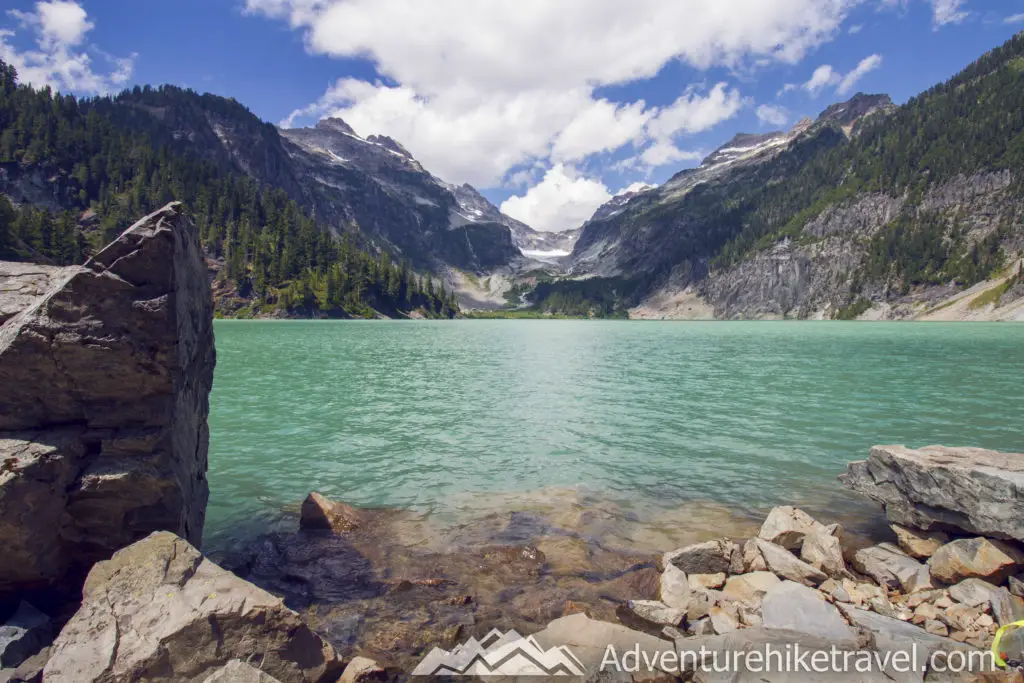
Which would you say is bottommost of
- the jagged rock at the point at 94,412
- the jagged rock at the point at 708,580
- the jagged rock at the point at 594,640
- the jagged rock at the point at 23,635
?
the jagged rock at the point at 708,580

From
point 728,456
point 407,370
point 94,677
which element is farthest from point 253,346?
point 94,677

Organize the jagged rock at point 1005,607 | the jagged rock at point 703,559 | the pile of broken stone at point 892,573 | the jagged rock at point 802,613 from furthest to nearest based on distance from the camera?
the jagged rock at point 703,559 → the pile of broken stone at point 892,573 → the jagged rock at point 1005,607 → the jagged rock at point 802,613

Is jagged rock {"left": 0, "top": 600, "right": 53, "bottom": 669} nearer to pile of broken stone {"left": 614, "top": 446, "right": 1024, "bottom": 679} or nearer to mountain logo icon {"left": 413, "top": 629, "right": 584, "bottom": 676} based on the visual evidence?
mountain logo icon {"left": 413, "top": 629, "right": 584, "bottom": 676}

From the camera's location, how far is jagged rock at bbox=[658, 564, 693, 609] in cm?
1070

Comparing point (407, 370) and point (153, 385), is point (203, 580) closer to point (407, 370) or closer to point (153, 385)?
point (153, 385)

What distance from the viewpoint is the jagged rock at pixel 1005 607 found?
9.38 metres

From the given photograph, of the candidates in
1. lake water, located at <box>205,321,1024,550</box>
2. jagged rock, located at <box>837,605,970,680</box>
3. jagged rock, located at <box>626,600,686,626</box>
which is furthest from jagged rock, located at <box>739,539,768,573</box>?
jagged rock, located at <box>626,600,686,626</box>

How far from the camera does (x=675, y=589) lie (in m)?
11.0

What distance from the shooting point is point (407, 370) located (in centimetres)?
5375

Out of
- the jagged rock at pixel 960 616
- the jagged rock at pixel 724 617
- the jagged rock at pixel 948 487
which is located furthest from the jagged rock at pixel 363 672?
the jagged rock at pixel 948 487

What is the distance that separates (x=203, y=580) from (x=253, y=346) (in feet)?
255

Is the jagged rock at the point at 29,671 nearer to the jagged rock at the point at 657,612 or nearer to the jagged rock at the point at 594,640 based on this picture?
the jagged rock at the point at 594,640

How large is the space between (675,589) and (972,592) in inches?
238

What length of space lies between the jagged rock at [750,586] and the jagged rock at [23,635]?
490 inches
